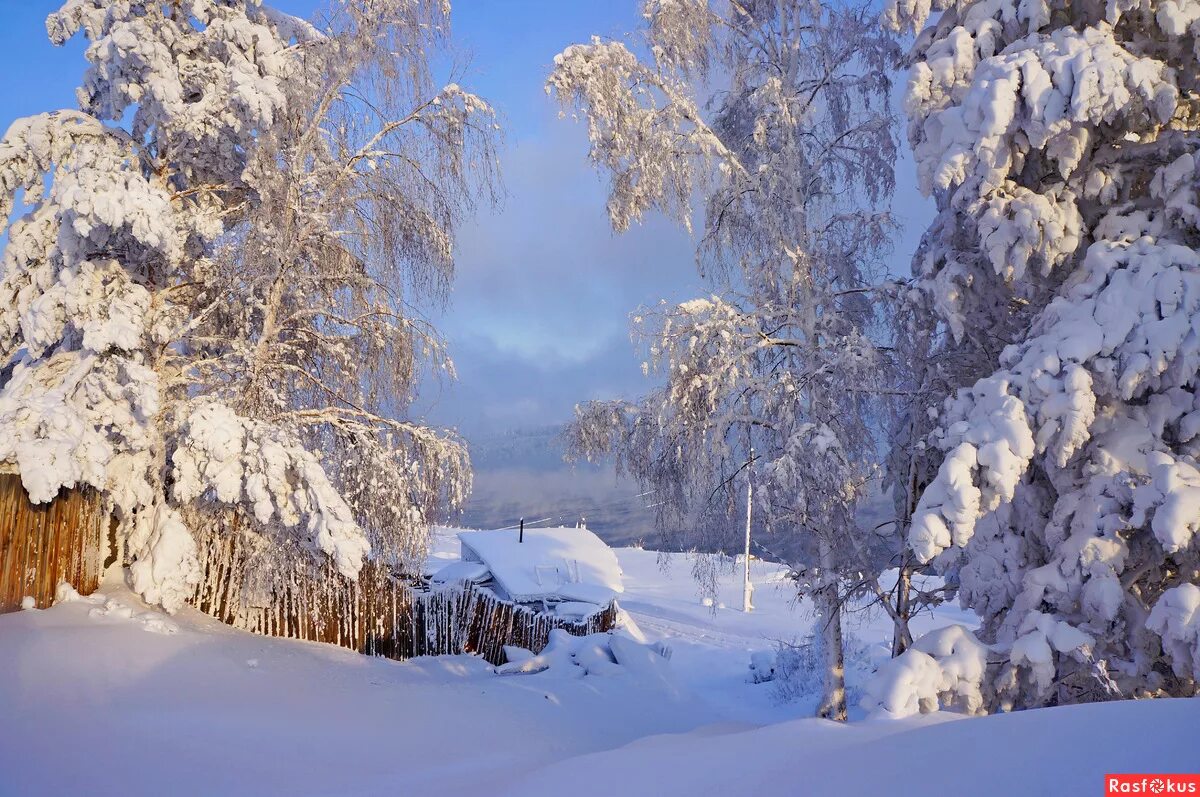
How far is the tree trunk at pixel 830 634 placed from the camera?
335 inches

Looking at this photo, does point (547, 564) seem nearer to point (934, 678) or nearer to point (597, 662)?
point (597, 662)

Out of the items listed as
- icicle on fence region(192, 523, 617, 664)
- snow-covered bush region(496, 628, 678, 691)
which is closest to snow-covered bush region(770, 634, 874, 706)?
snow-covered bush region(496, 628, 678, 691)

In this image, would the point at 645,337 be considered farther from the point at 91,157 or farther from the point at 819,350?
the point at 91,157

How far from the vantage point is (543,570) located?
18.4 meters

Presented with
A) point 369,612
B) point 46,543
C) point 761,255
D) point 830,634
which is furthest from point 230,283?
point 830,634

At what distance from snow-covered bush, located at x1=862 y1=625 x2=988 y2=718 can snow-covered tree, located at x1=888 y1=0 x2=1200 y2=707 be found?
234 mm

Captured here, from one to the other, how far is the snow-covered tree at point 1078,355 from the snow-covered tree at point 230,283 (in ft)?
19.6

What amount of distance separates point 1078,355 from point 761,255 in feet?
16.6

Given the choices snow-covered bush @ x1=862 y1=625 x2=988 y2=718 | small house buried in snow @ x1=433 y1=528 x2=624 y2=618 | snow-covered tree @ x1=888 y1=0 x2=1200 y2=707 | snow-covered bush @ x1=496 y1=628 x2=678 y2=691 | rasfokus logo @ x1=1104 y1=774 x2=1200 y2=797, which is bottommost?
snow-covered bush @ x1=496 y1=628 x2=678 y2=691

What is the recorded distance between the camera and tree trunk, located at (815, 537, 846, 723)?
8.50m

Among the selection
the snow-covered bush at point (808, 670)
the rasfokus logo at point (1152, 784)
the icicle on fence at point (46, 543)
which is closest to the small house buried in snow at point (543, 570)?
the snow-covered bush at point (808, 670)

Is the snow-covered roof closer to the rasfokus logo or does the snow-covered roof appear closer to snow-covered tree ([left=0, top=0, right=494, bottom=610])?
snow-covered tree ([left=0, top=0, right=494, bottom=610])

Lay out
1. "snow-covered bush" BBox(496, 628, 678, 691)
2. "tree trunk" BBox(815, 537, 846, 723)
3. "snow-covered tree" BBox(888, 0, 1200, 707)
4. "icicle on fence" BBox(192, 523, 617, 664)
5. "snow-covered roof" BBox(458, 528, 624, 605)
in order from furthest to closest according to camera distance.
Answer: "snow-covered roof" BBox(458, 528, 624, 605), "snow-covered bush" BBox(496, 628, 678, 691), "icicle on fence" BBox(192, 523, 617, 664), "tree trunk" BBox(815, 537, 846, 723), "snow-covered tree" BBox(888, 0, 1200, 707)

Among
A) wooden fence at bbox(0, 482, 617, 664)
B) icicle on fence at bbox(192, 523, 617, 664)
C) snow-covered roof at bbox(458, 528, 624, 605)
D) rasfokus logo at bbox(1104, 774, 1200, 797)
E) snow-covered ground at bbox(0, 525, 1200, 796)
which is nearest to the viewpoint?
rasfokus logo at bbox(1104, 774, 1200, 797)
